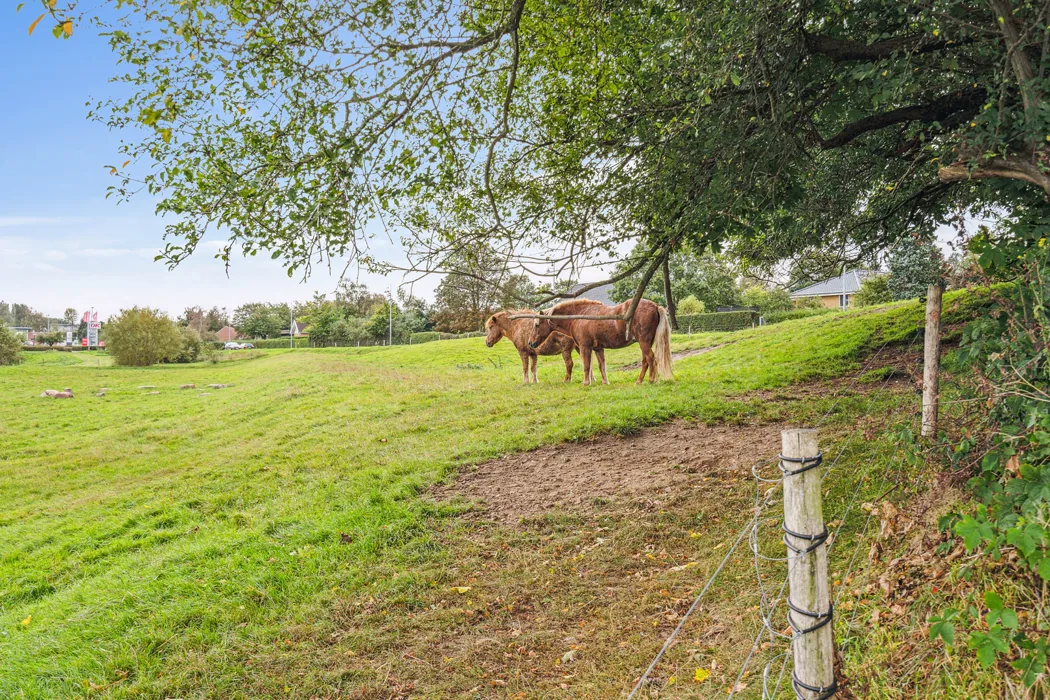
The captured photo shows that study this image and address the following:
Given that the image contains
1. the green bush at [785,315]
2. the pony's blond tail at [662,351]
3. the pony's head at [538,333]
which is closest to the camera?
the pony's blond tail at [662,351]

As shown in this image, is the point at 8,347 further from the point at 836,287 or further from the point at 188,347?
the point at 836,287

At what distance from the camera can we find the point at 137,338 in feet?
148

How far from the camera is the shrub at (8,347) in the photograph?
42750mm

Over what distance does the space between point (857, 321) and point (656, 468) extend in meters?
12.2

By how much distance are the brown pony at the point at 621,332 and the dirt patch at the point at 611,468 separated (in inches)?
162

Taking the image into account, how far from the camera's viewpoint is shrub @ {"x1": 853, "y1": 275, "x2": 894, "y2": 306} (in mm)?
32125

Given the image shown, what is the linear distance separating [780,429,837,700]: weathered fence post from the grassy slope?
146 inches

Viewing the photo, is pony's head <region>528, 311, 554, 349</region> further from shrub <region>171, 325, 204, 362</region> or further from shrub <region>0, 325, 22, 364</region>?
shrub <region>0, 325, 22, 364</region>

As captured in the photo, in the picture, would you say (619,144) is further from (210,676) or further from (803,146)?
(210,676)

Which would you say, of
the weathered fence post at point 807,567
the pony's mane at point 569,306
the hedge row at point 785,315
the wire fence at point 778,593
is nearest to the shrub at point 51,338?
the hedge row at point 785,315

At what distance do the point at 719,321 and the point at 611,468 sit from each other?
100 feet

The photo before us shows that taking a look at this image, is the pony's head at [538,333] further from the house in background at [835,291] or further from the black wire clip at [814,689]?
the house in background at [835,291]

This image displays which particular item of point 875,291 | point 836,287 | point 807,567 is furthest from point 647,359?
point 836,287

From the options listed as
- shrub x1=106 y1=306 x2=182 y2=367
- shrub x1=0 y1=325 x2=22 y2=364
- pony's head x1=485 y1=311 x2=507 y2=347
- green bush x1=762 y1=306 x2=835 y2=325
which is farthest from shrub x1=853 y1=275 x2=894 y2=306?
shrub x1=0 y1=325 x2=22 y2=364
